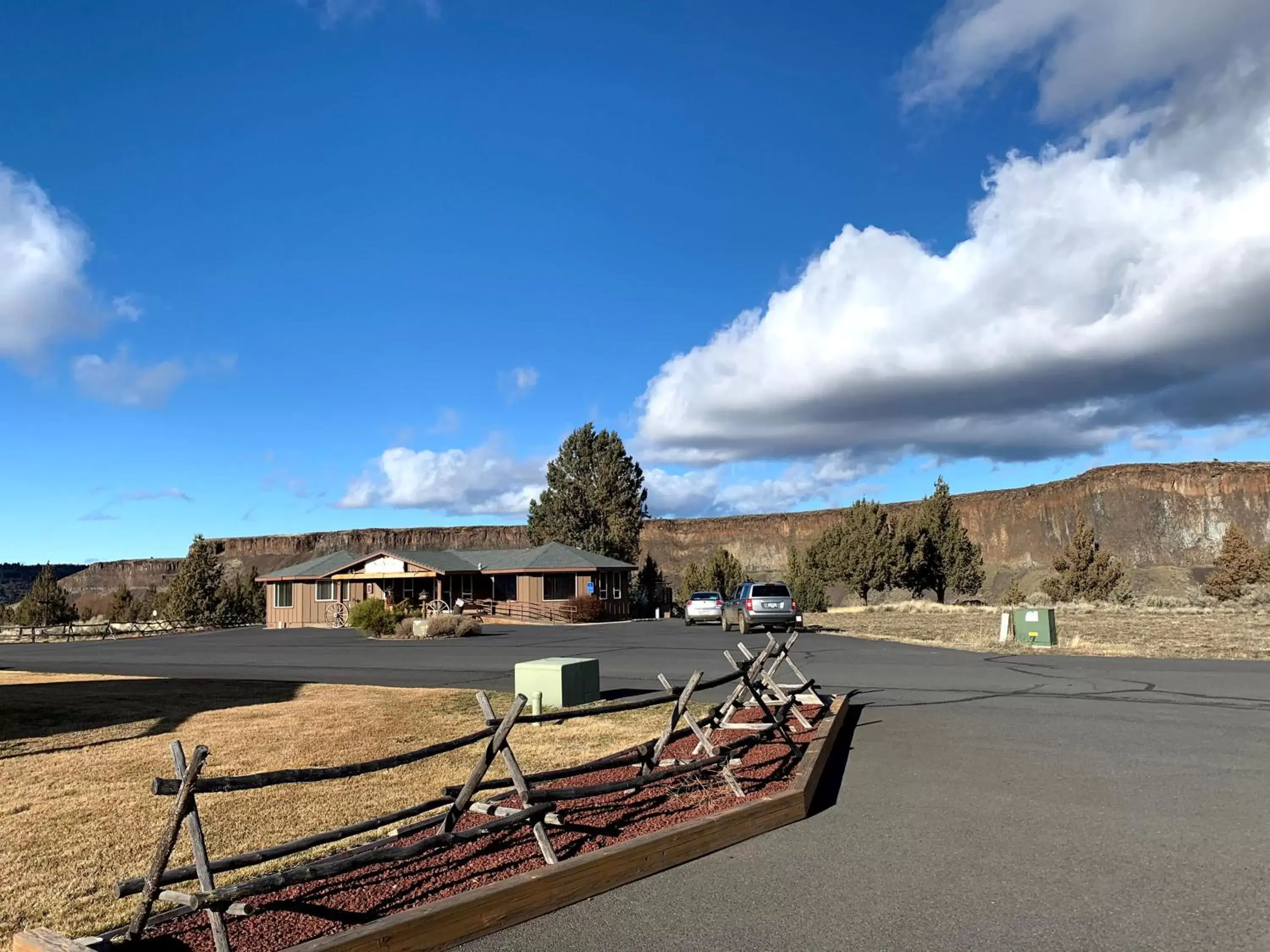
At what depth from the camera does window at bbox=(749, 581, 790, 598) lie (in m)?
29.0

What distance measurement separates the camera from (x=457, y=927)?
4.57 meters

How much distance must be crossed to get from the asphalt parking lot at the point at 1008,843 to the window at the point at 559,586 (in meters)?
33.4

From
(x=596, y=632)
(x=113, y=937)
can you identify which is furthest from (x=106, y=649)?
(x=113, y=937)

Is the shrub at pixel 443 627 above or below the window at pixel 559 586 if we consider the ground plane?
below

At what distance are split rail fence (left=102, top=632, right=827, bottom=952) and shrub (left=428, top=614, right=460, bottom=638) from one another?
77.5ft

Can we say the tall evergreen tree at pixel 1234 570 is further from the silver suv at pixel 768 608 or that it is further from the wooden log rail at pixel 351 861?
the wooden log rail at pixel 351 861

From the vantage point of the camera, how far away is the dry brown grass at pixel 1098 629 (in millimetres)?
21422

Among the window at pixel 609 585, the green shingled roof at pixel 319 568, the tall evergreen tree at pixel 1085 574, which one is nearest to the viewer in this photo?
the window at pixel 609 585

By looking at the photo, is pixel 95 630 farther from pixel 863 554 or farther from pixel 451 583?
pixel 863 554

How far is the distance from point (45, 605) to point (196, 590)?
399 inches

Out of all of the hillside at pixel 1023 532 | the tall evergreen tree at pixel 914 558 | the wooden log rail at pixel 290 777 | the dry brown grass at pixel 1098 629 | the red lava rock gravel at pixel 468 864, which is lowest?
the dry brown grass at pixel 1098 629

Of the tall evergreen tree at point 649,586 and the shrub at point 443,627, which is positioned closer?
the shrub at point 443,627

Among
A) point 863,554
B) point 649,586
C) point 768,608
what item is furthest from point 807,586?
point 768,608

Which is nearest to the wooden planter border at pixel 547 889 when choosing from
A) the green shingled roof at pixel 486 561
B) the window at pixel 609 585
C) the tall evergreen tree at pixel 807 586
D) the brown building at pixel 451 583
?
the brown building at pixel 451 583
